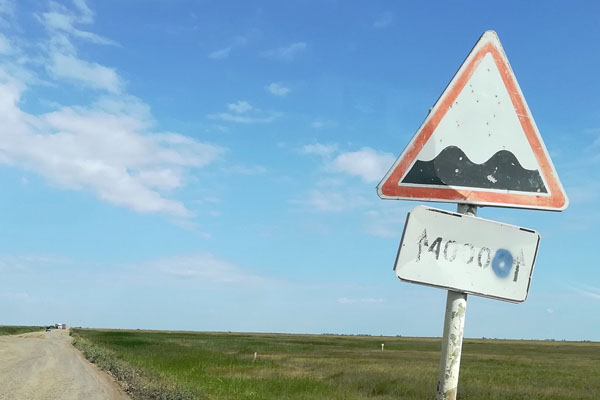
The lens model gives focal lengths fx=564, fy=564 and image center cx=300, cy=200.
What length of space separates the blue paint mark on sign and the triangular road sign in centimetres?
22

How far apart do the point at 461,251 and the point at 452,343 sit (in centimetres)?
40

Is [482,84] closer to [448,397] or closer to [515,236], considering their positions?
[515,236]

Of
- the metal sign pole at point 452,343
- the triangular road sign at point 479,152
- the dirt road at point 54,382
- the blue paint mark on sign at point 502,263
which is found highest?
the triangular road sign at point 479,152

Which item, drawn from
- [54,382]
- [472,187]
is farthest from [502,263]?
[54,382]

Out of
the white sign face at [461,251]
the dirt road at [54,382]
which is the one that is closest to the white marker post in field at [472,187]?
the white sign face at [461,251]

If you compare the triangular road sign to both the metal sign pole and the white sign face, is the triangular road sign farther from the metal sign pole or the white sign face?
the metal sign pole

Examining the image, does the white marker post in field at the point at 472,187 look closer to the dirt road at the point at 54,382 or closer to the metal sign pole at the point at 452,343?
the metal sign pole at the point at 452,343

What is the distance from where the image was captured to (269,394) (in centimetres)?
1472

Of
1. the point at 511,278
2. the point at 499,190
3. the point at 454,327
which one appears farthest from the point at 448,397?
the point at 499,190

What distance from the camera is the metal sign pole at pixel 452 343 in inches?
95.5

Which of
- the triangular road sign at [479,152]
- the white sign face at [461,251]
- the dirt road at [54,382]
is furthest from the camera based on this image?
the dirt road at [54,382]

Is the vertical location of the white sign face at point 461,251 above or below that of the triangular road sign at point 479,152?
below

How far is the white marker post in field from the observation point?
7.93 ft

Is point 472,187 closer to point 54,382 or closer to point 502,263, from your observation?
point 502,263
